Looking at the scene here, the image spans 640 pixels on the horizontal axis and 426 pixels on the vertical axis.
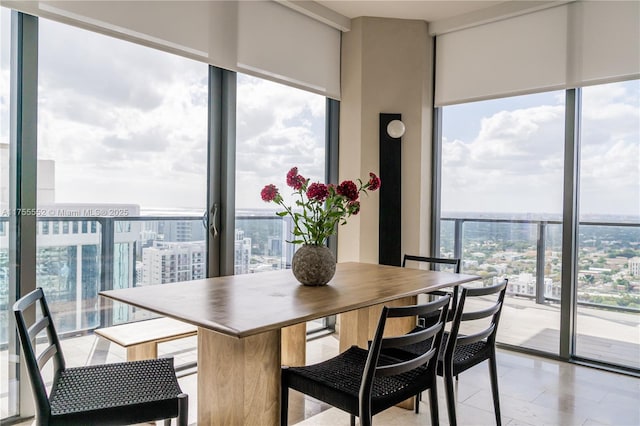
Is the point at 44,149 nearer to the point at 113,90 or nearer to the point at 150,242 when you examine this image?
the point at 113,90

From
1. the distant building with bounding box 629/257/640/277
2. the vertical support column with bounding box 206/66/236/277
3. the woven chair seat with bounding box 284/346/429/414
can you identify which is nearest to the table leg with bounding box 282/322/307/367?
the vertical support column with bounding box 206/66/236/277

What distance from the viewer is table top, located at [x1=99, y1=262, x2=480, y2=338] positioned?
5.41 ft

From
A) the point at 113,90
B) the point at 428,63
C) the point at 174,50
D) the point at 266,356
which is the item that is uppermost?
the point at 428,63

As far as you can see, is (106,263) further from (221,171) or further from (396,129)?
(396,129)

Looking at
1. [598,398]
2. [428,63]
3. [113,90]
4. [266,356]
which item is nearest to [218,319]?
[266,356]

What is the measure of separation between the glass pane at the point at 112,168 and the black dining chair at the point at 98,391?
886 mm

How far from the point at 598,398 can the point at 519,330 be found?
99cm

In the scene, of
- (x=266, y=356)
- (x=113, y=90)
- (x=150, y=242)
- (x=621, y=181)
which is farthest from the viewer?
(x=621, y=181)

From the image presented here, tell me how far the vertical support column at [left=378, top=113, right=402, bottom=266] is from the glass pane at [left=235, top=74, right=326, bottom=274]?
585 millimetres

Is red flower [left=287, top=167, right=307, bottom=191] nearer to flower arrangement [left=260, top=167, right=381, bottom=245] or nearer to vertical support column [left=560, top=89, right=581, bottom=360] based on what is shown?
flower arrangement [left=260, top=167, right=381, bottom=245]

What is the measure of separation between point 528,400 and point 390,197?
1.93 metres

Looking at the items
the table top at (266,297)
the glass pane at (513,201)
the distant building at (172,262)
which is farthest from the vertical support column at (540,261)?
the distant building at (172,262)

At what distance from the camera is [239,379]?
5.86 feet

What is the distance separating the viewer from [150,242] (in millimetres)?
3047
